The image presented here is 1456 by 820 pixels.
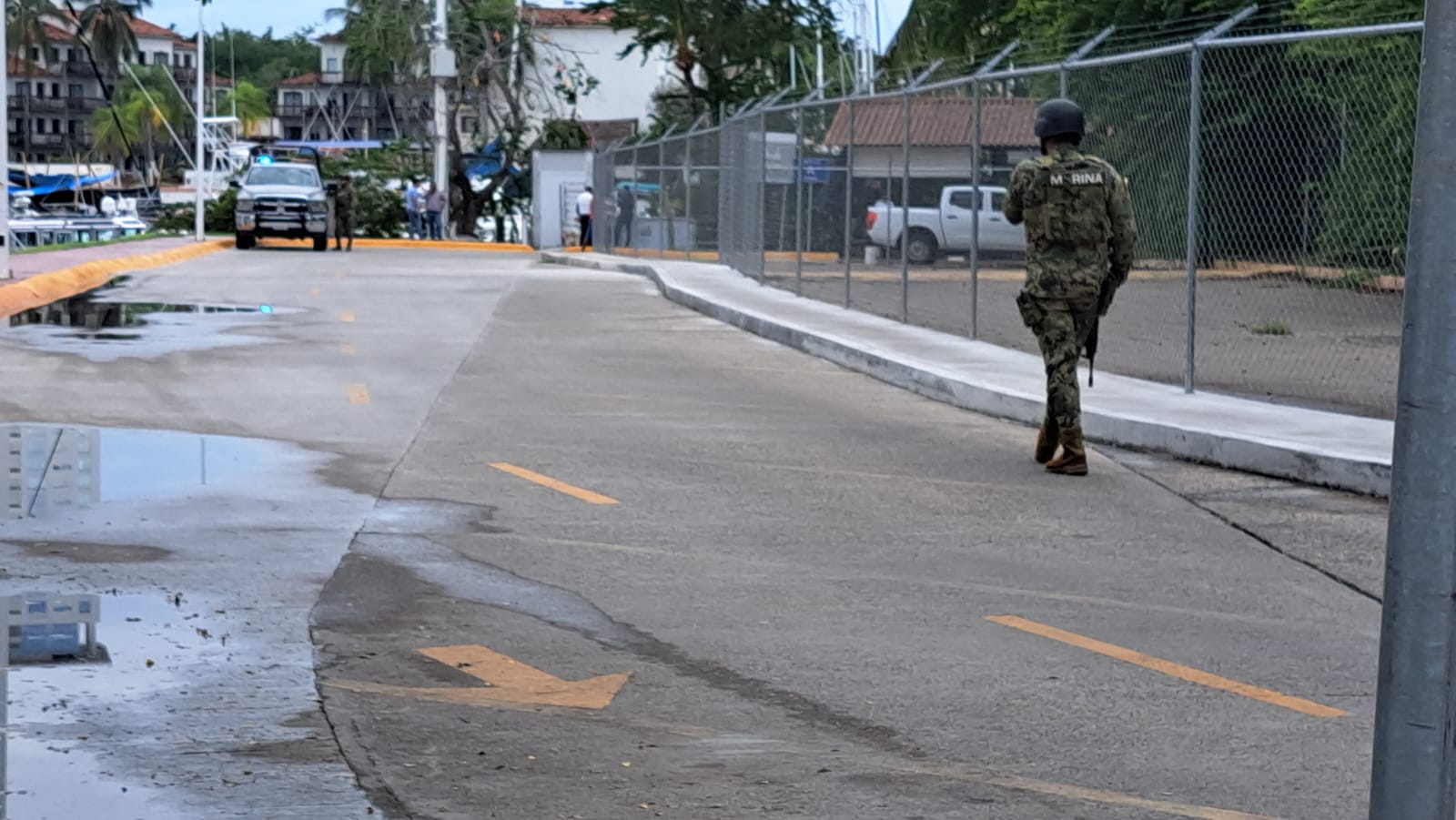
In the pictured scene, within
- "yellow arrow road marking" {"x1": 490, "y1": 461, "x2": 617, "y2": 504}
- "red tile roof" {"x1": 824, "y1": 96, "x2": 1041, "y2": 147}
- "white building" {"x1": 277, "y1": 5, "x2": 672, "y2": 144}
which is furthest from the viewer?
"white building" {"x1": 277, "y1": 5, "x2": 672, "y2": 144}

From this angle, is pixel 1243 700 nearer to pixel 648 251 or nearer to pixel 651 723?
pixel 651 723

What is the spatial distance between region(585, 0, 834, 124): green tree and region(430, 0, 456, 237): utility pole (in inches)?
156

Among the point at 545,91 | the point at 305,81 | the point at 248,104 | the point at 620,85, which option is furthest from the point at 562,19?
the point at 305,81

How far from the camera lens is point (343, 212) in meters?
47.9

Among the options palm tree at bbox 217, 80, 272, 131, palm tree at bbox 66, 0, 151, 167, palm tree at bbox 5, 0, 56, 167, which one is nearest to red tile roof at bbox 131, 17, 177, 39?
palm tree at bbox 217, 80, 272, 131

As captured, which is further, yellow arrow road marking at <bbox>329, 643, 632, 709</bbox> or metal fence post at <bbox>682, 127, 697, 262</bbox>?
metal fence post at <bbox>682, 127, 697, 262</bbox>

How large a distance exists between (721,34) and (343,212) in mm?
10874

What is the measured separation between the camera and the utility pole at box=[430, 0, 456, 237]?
51.3 meters

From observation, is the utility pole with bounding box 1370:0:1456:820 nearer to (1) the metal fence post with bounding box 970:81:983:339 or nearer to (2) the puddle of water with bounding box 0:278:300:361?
(1) the metal fence post with bounding box 970:81:983:339

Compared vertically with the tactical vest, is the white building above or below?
above

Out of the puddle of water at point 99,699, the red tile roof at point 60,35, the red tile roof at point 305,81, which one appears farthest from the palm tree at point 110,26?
the puddle of water at point 99,699

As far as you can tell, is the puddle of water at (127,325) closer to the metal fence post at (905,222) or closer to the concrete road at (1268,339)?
the metal fence post at (905,222)

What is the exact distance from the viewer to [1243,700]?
6.20 metres

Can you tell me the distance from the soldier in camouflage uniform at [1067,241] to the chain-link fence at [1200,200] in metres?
1.70
